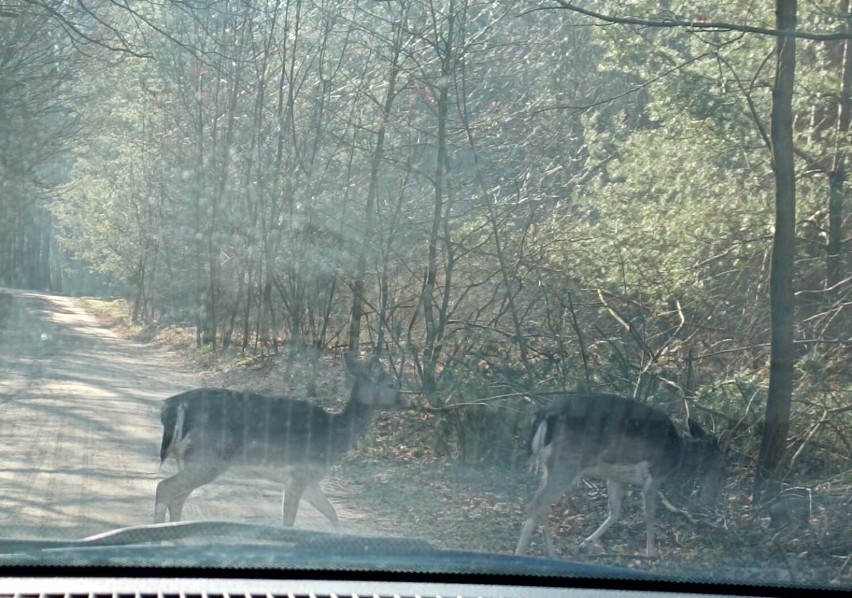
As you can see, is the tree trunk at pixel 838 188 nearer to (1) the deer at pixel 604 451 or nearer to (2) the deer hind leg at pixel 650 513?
(1) the deer at pixel 604 451

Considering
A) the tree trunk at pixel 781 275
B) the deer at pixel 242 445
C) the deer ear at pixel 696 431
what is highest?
the tree trunk at pixel 781 275

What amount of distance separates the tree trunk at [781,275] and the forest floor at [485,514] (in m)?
0.59

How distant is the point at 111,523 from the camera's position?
801 cm

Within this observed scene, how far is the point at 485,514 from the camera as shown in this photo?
32.6 feet

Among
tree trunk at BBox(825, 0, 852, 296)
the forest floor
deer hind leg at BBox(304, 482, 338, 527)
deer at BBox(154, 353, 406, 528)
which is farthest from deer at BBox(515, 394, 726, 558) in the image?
tree trunk at BBox(825, 0, 852, 296)

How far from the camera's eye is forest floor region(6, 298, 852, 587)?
25.8 feet

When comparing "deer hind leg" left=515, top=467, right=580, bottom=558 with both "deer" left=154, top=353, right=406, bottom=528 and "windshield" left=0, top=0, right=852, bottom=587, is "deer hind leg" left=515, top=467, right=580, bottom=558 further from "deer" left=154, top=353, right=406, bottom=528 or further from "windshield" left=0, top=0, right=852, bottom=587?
"deer" left=154, top=353, right=406, bottom=528

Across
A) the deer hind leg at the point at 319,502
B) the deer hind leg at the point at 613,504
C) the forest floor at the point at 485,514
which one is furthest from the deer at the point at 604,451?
the deer hind leg at the point at 319,502

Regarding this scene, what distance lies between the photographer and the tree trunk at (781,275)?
920cm

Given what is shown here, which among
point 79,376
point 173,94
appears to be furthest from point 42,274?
point 79,376

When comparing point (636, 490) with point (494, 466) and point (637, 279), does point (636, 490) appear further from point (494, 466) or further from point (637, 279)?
point (637, 279)

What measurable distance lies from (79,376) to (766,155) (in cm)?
1387

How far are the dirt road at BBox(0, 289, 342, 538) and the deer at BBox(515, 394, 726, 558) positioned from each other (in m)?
1.96

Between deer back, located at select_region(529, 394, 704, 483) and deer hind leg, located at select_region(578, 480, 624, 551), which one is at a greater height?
deer back, located at select_region(529, 394, 704, 483)
